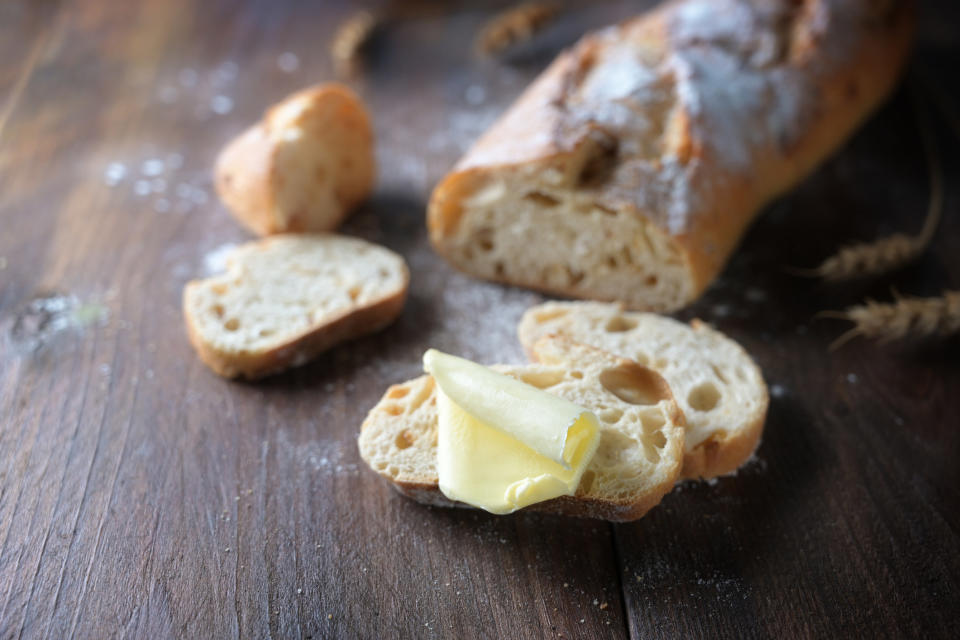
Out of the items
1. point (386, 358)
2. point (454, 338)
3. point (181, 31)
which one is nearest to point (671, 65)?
point (454, 338)

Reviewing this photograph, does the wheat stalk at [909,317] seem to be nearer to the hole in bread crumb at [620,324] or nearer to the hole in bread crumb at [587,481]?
the hole in bread crumb at [620,324]

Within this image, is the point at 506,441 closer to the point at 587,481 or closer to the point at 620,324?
the point at 587,481

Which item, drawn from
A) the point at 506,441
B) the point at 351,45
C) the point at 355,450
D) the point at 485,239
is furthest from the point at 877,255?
the point at 351,45

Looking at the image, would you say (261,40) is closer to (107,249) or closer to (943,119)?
(107,249)

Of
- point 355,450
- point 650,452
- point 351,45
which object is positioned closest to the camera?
point 650,452

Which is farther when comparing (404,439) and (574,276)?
(574,276)

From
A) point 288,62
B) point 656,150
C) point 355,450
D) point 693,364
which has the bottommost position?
point 355,450

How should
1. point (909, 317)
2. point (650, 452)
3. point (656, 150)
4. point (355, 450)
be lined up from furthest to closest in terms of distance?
point (656, 150) → point (909, 317) → point (355, 450) → point (650, 452)

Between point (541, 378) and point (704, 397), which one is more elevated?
point (541, 378)
